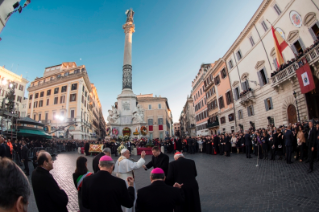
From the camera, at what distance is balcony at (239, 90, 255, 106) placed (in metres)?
21.9

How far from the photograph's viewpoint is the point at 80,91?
39844 millimetres

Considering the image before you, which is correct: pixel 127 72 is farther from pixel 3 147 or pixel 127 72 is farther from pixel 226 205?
pixel 226 205

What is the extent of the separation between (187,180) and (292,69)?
17.2 meters

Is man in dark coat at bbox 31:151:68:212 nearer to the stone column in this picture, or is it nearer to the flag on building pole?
the flag on building pole

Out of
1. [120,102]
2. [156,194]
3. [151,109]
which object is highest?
[151,109]

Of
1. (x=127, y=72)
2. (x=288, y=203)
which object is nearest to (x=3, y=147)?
(x=288, y=203)

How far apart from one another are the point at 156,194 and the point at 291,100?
18.8 m

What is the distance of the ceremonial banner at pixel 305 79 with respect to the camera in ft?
43.1

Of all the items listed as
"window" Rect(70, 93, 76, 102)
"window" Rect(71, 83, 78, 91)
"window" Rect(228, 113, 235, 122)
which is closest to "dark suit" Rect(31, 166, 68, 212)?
"window" Rect(228, 113, 235, 122)

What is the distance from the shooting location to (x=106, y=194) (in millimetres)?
2248

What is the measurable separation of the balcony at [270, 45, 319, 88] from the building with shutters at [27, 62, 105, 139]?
112ft

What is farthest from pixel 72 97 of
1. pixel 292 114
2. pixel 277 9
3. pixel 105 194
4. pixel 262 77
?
pixel 105 194

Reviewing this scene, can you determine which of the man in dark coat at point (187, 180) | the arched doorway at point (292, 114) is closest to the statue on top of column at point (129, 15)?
the arched doorway at point (292, 114)

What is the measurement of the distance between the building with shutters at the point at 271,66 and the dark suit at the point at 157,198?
Result: 16.4m
